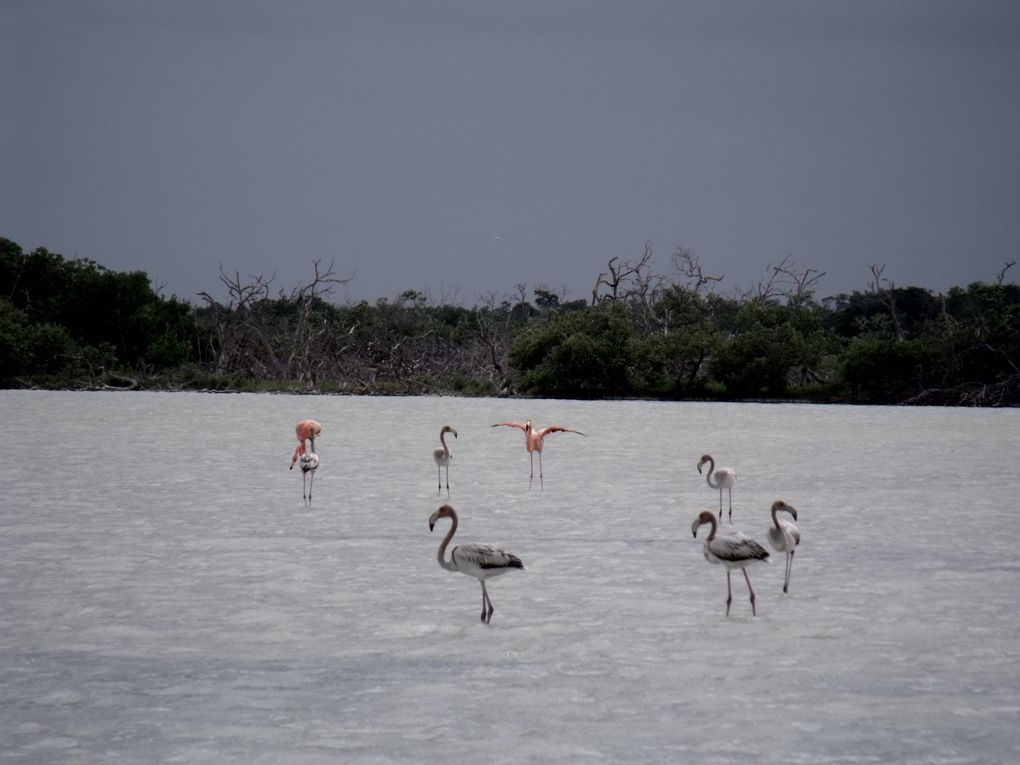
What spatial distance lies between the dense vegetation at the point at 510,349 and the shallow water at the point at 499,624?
28592 mm

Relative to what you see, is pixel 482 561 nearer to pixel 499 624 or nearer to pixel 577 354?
pixel 499 624

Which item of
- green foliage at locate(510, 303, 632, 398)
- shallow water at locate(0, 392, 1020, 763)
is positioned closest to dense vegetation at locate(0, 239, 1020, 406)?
green foliage at locate(510, 303, 632, 398)

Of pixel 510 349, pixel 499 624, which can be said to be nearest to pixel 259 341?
pixel 510 349

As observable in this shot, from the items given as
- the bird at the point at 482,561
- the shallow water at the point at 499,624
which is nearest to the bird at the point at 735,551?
the shallow water at the point at 499,624

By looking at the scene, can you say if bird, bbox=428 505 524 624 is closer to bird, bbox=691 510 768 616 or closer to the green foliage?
bird, bbox=691 510 768 616

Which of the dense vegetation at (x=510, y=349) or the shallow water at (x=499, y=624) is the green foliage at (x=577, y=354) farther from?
the shallow water at (x=499, y=624)

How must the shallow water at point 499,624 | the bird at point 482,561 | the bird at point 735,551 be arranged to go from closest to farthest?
the shallow water at point 499,624
the bird at point 482,561
the bird at point 735,551

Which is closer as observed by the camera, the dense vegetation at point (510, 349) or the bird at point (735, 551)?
the bird at point (735, 551)

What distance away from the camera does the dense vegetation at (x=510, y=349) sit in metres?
43.4

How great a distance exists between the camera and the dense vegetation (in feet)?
143

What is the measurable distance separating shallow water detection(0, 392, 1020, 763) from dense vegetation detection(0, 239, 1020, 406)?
2859 cm

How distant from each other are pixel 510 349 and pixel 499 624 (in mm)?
43287

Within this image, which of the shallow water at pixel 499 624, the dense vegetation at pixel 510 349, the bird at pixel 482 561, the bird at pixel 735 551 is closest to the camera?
the shallow water at pixel 499 624

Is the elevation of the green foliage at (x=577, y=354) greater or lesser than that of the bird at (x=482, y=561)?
greater
